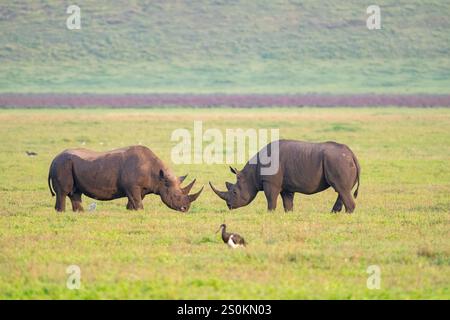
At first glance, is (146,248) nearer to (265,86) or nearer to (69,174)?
(69,174)

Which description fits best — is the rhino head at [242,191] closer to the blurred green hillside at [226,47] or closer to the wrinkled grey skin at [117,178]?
the wrinkled grey skin at [117,178]

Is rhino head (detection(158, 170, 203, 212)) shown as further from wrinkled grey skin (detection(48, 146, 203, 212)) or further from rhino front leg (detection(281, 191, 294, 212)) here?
rhino front leg (detection(281, 191, 294, 212))

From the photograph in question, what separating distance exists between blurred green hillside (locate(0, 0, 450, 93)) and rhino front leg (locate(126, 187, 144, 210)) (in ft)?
203

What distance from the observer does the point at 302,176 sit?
18297mm

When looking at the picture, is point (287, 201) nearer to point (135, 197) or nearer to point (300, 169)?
point (300, 169)

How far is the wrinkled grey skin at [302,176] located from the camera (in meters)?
18.0

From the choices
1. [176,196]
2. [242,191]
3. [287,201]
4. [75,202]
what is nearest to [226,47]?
[242,191]

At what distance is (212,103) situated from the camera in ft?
217

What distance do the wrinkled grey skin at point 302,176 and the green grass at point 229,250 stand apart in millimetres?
336

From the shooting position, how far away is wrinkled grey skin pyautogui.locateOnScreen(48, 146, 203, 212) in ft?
59.7

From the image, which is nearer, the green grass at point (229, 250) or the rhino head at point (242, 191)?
the green grass at point (229, 250)

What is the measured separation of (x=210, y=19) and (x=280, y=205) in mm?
86318

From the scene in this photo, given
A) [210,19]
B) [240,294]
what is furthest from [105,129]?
[210,19]

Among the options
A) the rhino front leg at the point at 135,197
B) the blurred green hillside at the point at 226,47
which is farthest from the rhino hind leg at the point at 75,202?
the blurred green hillside at the point at 226,47
